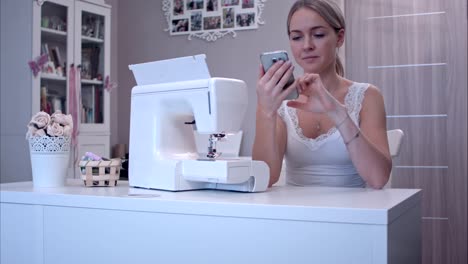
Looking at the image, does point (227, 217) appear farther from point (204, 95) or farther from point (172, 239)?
point (204, 95)

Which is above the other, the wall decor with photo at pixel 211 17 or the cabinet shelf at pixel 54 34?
the wall decor with photo at pixel 211 17

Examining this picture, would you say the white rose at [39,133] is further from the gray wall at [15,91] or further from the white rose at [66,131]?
the gray wall at [15,91]

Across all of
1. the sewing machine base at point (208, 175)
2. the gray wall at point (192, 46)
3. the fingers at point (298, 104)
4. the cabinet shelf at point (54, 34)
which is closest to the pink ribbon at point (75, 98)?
the cabinet shelf at point (54, 34)

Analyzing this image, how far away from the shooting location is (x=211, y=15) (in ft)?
13.9

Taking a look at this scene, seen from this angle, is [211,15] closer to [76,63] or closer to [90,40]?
[90,40]

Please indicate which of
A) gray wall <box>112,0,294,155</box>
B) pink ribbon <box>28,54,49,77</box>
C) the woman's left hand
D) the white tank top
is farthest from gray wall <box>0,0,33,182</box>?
the woman's left hand

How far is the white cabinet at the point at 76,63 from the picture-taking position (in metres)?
3.48

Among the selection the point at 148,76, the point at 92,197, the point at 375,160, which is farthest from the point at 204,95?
the point at 375,160

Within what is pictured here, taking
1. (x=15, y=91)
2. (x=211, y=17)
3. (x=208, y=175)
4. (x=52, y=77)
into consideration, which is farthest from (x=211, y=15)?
(x=208, y=175)

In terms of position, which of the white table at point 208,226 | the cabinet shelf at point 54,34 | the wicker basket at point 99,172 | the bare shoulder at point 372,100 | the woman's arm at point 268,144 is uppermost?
the cabinet shelf at point 54,34

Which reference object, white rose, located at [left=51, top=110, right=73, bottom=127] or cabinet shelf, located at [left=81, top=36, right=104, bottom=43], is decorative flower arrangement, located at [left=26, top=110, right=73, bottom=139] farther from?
cabinet shelf, located at [left=81, top=36, right=104, bottom=43]

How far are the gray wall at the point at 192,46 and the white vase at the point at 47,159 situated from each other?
2.54 metres

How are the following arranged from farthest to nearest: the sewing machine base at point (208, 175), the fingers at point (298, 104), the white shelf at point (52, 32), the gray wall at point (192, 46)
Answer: the gray wall at point (192, 46), the white shelf at point (52, 32), the fingers at point (298, 104), the sewing machine base at point (208, 175)

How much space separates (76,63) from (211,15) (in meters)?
1.11
